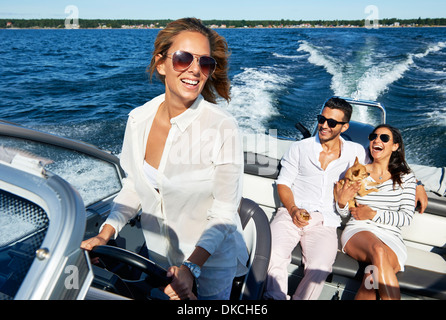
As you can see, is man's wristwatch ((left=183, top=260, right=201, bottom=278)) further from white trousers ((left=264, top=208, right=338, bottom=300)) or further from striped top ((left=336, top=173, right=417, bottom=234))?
striped top ((left=336, top=173, right=417, bottom=234))

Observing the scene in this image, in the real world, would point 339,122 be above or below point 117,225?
above

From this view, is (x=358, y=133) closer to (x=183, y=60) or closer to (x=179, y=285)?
(x=183, y=60)

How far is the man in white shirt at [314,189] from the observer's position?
1913 millimetres

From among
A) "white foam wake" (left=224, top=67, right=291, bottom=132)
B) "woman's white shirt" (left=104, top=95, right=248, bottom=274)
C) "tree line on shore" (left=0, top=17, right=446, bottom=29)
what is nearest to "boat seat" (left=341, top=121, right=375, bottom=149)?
"woman's white shirt" (left=104, top=95, right=248, bottom=274)

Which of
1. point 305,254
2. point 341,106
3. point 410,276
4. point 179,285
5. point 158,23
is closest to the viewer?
point 179,285

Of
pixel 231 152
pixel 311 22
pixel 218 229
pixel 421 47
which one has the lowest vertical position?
pixel 218 229

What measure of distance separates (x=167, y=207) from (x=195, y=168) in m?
0.17

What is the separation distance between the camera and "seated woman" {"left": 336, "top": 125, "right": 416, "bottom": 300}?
5.83 feet

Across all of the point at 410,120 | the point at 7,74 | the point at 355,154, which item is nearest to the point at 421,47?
the point at 410,120

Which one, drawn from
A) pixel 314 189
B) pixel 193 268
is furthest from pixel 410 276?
pixel 193 268

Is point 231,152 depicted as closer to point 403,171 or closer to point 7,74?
point 403,171

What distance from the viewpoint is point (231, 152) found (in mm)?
1053

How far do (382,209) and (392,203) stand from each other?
69 mm

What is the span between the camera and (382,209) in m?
1.99
